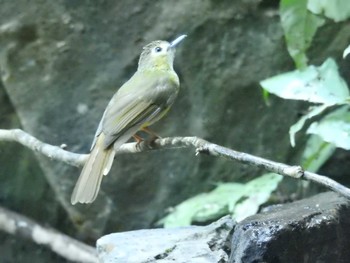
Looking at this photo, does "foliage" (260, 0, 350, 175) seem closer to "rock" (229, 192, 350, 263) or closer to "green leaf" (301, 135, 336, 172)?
"green leaf" (301, 135, 336, 172)

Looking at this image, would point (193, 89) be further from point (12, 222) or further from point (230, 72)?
point (12, 222)

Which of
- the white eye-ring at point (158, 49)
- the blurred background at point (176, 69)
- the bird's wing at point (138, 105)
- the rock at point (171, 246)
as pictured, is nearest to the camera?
the rock at point (171, 246)

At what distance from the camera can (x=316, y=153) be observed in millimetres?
3490

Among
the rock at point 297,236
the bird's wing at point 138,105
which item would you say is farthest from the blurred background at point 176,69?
the rock at point 297,236

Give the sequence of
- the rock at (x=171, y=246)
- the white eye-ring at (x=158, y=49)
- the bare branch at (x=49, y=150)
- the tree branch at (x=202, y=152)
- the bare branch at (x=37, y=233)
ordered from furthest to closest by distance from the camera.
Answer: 1. the bare branch at (x=37, y=233)
2. the white eye-ring at (x=158, y=49)
3. the bare branch at (x=49, y=150)
4. the rock at (x=171, y=246)
5. the tree branch at (x=202, y=152)

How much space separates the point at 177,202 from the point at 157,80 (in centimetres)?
125

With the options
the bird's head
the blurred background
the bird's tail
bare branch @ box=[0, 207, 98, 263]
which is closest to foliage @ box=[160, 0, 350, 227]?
the blurred background

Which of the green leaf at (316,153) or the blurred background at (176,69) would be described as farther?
the blurred background at (176,69)

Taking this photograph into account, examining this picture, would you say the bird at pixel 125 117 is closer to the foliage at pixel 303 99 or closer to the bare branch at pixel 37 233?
the foliage at pixel 303 99

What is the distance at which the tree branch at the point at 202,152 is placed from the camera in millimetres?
1883

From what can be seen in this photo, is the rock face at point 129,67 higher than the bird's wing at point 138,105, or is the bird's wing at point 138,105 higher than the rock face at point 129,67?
the bird's wing at point 138,105

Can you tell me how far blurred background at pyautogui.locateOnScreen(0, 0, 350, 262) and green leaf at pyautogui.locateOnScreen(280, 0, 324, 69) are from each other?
563mm

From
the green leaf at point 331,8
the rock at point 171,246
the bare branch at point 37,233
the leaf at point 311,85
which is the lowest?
the bare branch at point 37,233

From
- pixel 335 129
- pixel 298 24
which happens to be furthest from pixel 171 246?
pixel 298 24
